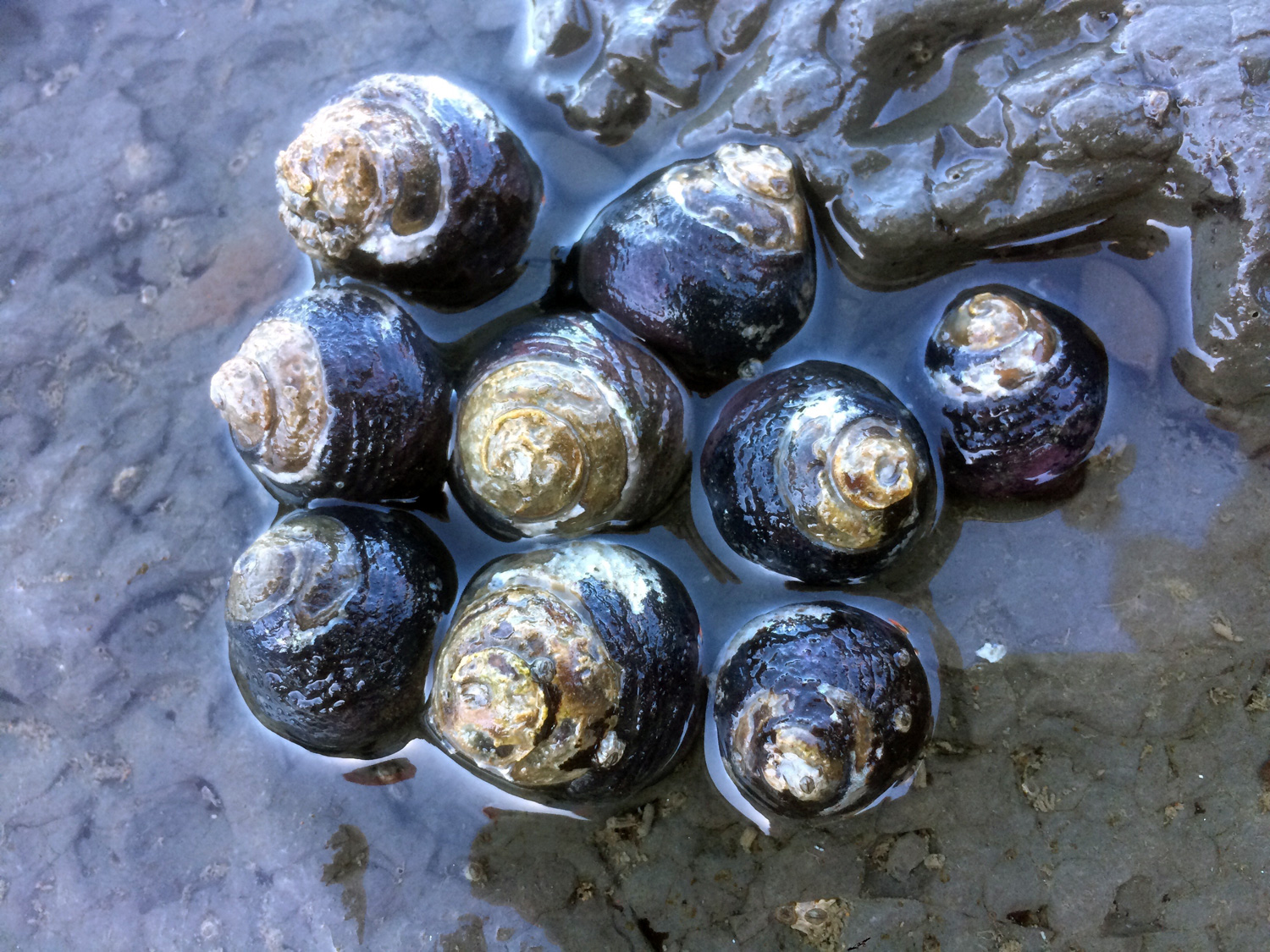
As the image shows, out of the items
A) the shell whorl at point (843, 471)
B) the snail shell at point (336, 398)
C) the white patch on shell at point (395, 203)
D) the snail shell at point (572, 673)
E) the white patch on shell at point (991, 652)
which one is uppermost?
the white patch on shell at point (395, 203)

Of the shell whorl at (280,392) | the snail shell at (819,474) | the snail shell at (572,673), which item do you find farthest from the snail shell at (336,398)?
the snail shell at (819,474)

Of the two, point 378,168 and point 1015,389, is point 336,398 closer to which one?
Result: point 378,168

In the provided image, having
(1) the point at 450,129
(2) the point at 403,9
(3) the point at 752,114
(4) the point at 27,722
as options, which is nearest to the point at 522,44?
(2) the point at 403,9

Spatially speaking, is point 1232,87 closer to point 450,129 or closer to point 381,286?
point 450,129

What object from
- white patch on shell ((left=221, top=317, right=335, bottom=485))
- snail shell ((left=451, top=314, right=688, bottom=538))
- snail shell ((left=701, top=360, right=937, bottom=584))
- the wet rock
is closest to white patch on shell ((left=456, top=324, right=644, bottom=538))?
snail shell ((left=451, top=314, right=688, bottom=538))

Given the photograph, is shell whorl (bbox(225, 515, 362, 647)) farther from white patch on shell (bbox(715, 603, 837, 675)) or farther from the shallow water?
white patch on shell (bbox(715, 603, 837, 675))

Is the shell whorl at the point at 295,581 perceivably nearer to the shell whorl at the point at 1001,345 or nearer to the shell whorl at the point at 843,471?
the shell whorl at the point at 843,471
